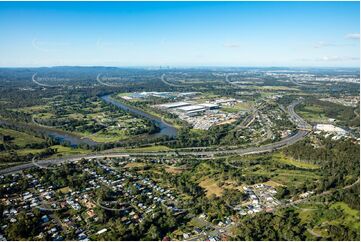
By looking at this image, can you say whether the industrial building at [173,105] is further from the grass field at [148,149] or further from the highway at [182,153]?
the highway at [182,153]

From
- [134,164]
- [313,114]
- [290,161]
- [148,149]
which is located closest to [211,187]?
[134,164]

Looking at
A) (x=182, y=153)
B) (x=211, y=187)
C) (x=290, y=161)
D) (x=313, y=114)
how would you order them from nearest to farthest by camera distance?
(x=211, y=187) < (x=290, y=161) < (x=182, y=153) < (x=313, y=114)

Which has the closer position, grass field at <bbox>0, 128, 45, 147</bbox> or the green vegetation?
grass field at <bbox>0, 128, 45, 147</bbox>

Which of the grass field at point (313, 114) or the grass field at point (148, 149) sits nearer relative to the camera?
the grass field at point (148, 149)

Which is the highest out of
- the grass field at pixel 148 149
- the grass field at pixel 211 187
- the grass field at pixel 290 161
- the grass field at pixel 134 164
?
the grass field at pixel 290 161

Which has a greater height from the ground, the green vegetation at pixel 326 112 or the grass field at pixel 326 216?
the green vegetation at pixel 326 112

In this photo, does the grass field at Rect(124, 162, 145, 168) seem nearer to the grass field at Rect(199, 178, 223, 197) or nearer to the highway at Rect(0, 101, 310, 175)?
the highway at Rect(0, 101, 310, 175)

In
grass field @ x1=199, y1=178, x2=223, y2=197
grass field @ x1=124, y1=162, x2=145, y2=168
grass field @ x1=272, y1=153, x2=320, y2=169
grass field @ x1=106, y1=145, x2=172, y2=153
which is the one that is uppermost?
grass field @ x1=272, y1=153, x2=320, y2=169

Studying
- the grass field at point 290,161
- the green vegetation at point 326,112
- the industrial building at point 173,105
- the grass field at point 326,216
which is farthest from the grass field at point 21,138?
the green vegetation at point 326,112

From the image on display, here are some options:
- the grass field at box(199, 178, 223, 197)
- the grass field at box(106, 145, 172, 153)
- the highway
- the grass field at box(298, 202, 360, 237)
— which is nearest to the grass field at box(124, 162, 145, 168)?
the highway

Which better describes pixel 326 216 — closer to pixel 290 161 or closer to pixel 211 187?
pixel 211 187

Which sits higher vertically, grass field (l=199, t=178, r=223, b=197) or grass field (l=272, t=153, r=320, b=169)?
grass field (l=272, t=153, r=320, b=169)

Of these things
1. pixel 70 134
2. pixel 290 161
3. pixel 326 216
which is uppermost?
pixel 290 161
